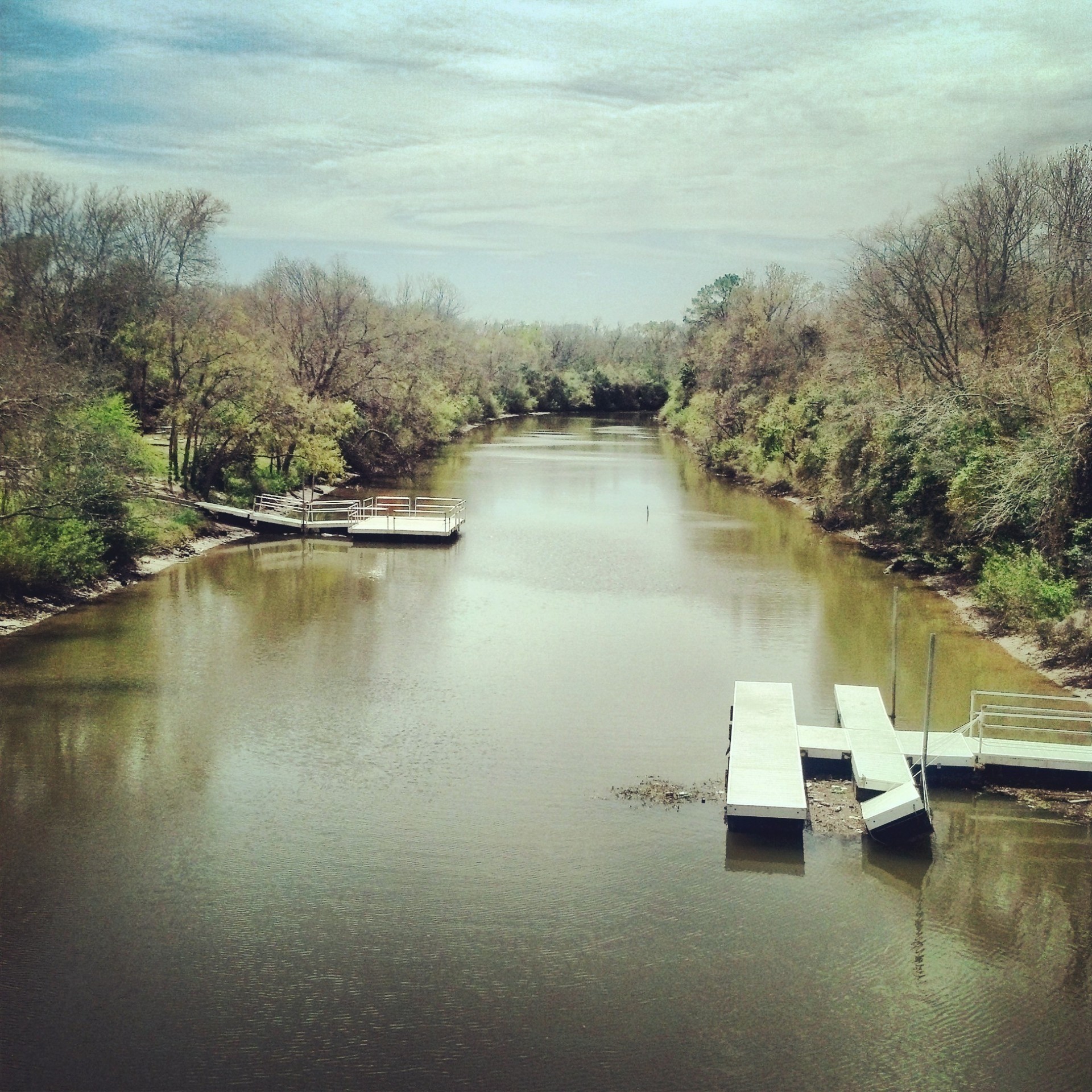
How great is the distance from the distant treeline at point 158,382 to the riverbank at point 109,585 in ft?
1.41

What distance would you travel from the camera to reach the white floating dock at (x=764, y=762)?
574 inches

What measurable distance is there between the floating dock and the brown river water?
13.3 m

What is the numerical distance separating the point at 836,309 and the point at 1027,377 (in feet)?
103

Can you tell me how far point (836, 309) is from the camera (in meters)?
57.7

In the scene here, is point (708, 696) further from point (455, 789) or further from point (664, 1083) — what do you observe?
point (664, 1083)

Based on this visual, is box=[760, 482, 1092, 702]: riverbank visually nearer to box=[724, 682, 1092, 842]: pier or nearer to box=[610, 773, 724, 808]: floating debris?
box=[724, 682, 1092, 842]: pier

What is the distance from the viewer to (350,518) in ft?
139

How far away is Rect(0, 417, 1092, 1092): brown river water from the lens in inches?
408

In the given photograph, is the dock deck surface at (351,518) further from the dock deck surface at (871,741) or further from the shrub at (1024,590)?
the dock deck surface at (871,741)

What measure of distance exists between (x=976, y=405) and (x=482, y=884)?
76.3 ft

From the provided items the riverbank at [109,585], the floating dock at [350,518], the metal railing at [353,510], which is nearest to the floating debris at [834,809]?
the riverbank at [109,585]

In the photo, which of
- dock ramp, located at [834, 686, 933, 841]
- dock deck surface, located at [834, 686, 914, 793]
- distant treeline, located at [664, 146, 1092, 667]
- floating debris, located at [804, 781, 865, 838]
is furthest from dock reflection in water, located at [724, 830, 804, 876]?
distant treeline, located at [664, 146, 1092, 667]

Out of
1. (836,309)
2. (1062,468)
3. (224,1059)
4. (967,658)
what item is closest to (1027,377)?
(1062,468)

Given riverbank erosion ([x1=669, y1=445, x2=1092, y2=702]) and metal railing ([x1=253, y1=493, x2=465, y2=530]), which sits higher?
metal railing ([x1=253, y1=493, x2=465, y2=530])
